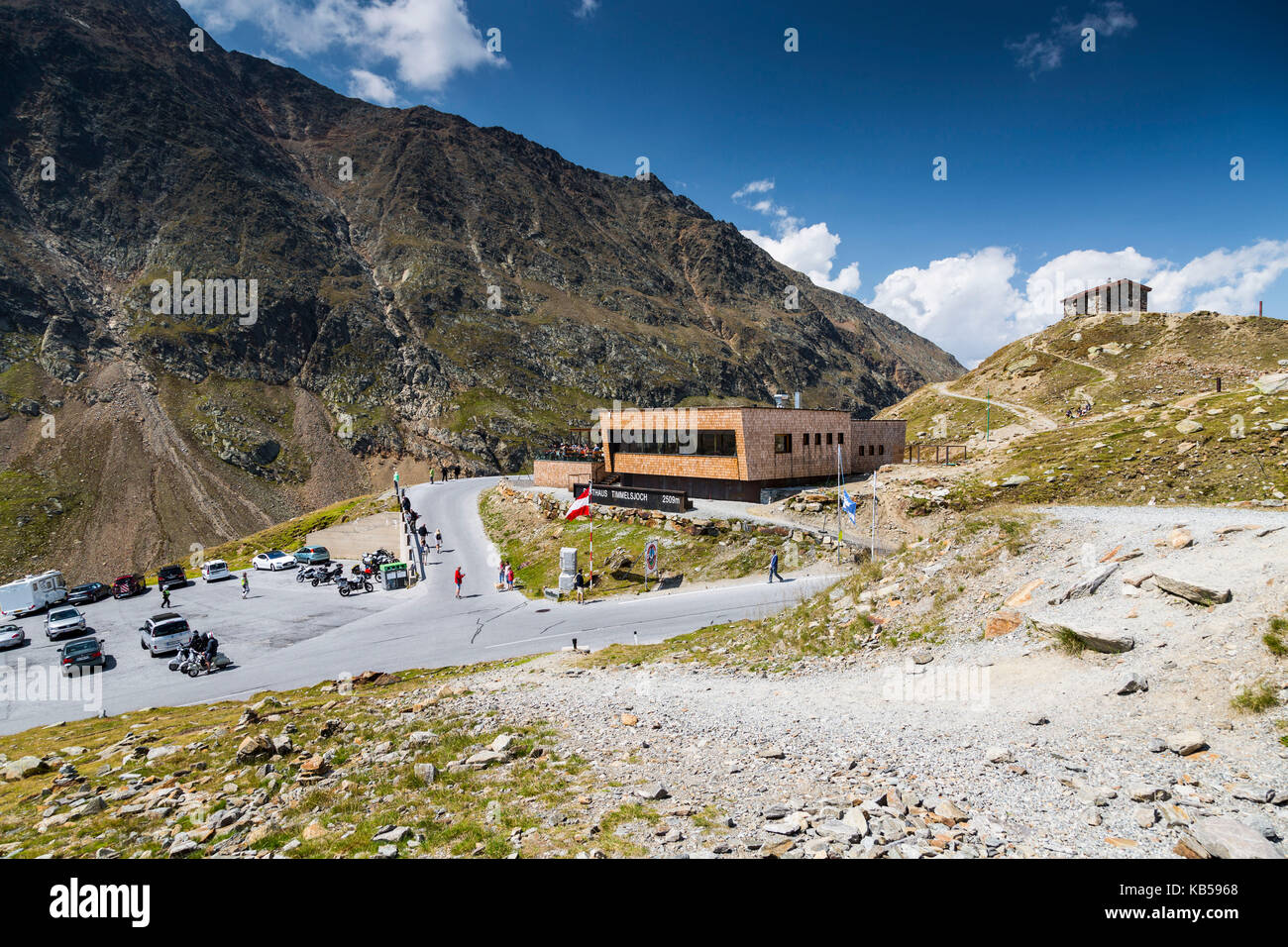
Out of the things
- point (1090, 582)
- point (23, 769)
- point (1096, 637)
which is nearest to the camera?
point (1096, 637)

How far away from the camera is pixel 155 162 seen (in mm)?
161250

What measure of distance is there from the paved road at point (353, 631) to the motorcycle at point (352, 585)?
1.14 meters

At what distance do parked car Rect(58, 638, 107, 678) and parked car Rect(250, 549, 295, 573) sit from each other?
22.3 metres

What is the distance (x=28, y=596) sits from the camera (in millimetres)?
42562

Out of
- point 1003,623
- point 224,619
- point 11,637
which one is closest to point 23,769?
point 1003,623

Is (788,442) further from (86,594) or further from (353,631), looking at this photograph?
(86,594)

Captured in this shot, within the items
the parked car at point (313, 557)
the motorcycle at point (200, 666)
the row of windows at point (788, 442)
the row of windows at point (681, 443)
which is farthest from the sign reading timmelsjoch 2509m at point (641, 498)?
the motorcycle at point (200, 666)

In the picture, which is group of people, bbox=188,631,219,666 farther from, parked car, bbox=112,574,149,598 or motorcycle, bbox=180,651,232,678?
parked car, bbox=112,574,149,598

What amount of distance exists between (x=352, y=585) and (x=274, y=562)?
56.2ft

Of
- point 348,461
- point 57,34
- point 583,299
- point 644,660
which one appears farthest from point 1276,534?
point 57,34

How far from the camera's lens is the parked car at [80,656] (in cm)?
2583

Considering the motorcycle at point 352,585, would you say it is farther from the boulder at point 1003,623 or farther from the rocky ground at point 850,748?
the boulder at point 1003,623
